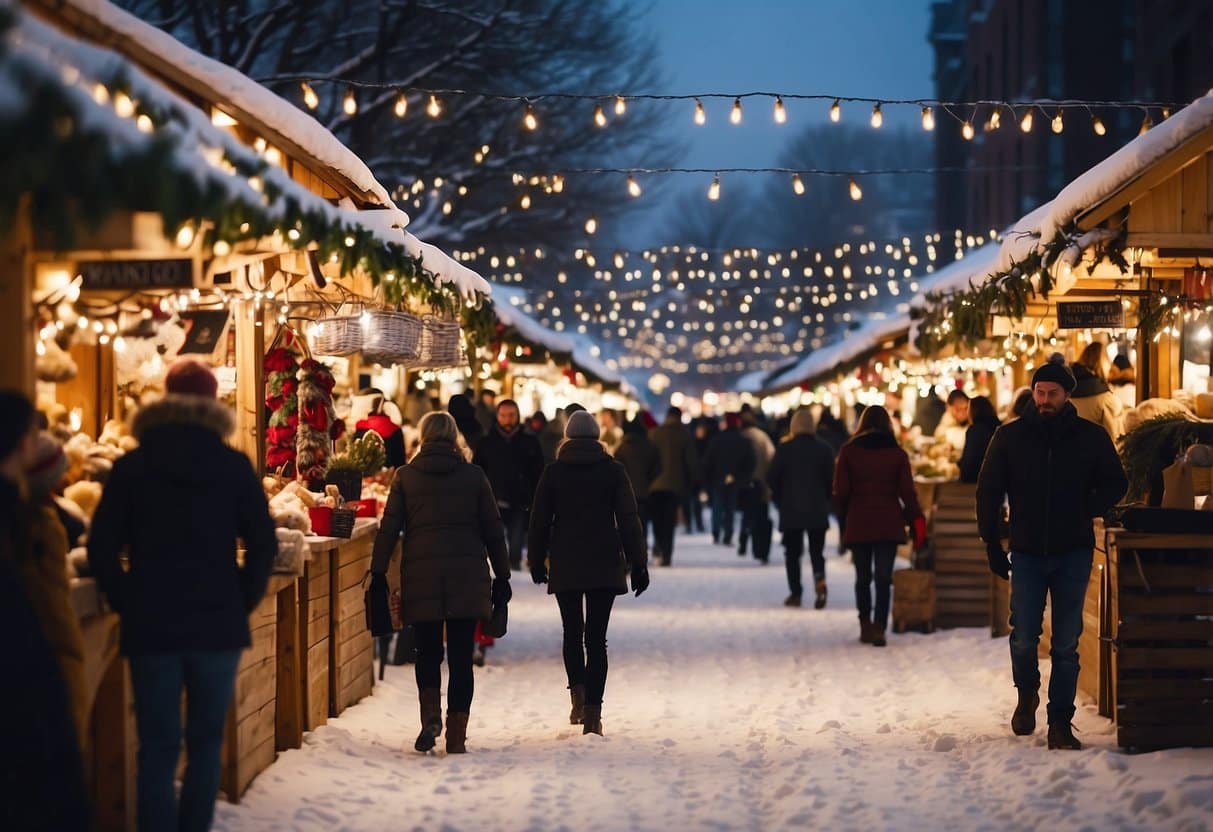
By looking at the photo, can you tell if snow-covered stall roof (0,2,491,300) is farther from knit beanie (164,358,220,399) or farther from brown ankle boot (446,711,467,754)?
brown ankle boot (446,711,467,754)

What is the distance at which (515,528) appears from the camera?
A: 1864 centimetres

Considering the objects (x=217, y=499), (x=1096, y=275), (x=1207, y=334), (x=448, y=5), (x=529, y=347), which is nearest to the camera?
(x=217, y=499)

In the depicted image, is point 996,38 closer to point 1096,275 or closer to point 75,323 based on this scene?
point 1096,275

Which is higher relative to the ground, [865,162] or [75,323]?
[865,162]

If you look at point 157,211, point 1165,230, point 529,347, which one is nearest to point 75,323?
point 157,211

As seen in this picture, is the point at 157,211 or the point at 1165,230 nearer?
the point at 157,211

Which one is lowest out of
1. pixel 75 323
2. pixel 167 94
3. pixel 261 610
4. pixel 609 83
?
pixel 261 610

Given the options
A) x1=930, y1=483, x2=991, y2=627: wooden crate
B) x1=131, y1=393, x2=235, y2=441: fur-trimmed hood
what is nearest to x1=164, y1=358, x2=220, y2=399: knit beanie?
x1=131, y1=393, x2=235, y2=441: fur-trimmed hood

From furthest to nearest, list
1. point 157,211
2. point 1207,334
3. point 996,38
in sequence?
point 996,38 < point 1207,334 < point 157,211

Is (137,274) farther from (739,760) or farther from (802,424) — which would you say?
(802,424)

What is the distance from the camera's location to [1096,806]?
7945 mm

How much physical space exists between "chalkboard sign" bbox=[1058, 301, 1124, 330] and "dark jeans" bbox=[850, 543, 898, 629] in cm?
246

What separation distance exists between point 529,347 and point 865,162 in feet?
254

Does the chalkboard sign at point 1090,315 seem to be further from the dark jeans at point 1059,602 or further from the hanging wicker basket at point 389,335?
the hanging wicker basket at point 389,335
